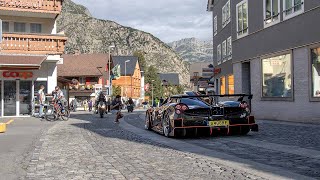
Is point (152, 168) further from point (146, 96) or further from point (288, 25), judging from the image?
point (146, 96)

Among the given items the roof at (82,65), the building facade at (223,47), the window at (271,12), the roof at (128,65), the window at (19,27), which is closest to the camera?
the window at (271,12)

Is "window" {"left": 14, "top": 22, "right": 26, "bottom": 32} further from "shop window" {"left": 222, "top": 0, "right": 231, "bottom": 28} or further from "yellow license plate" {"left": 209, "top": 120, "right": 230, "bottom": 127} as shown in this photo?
"yellow license plate" {"left": 209, "top": 120, "right": 230, "bottom": 127}

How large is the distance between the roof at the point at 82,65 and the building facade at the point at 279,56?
159ft

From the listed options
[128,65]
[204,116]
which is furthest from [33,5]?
[128,65]

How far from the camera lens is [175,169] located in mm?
6594

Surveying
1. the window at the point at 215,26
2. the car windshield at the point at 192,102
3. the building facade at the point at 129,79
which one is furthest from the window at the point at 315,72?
the building facade at the point at 129,79

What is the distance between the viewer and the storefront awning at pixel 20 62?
22.8m

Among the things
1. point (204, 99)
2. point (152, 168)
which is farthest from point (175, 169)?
point (204, 99)

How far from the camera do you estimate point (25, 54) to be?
83.9ft

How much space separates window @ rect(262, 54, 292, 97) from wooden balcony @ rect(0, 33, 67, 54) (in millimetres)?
12932

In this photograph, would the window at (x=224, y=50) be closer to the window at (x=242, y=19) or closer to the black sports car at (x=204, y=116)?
the window at (x=242, y=19)

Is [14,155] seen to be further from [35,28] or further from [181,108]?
[35,28]

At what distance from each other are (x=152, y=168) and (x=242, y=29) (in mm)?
18600

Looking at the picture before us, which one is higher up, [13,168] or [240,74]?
[240,74]
